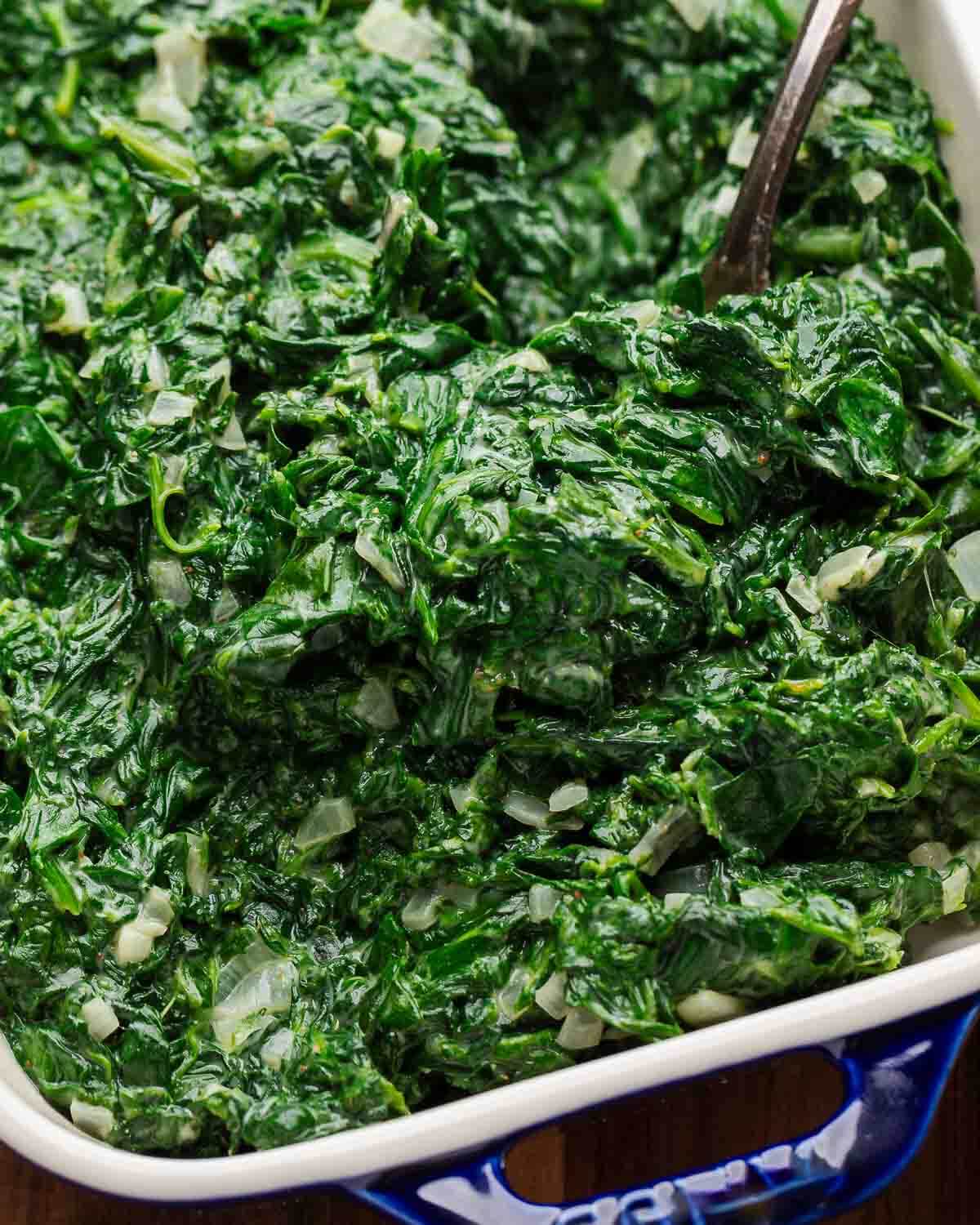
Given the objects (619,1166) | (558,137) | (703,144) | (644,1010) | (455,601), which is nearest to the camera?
(644,1010)

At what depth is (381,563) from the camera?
3010 millimetres

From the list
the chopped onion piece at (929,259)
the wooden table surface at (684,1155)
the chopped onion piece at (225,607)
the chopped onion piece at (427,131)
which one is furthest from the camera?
the chopped onion piece at (427,131)

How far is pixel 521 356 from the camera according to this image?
10.9 feet

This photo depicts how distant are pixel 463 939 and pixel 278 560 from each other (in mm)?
947

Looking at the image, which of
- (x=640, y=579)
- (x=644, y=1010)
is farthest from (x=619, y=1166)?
(x=640, y=579)

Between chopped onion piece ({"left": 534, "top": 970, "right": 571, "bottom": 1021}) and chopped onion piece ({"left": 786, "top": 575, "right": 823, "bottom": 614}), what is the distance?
962 millimetres

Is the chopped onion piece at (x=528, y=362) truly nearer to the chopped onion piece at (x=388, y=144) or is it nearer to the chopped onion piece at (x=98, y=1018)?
the chopped onion piece at (x=388, y=144)

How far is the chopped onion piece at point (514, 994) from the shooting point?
2869 millimetres

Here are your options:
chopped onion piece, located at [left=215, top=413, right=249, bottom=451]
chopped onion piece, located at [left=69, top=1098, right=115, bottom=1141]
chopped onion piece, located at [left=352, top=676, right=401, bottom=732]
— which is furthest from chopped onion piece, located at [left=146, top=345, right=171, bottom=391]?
chopped onion piece, located at [left=69, top=1098, right=115, bottom=1141]

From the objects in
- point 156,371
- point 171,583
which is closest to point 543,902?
point 171,583

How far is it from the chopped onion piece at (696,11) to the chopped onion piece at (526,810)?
240 cm

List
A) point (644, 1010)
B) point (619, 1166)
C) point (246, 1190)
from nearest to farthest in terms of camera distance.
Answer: point (246, 1190), point (644, 1010), point (619, 1166)

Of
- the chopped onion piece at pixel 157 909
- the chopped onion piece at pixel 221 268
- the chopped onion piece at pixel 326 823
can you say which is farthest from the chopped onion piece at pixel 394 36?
the chopped onion piece at pixel 157 909

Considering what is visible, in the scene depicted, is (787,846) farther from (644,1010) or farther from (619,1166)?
(619,1166)
